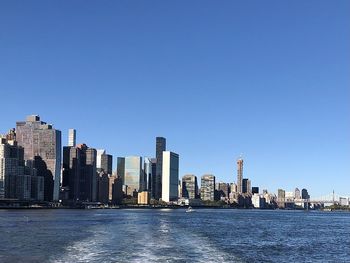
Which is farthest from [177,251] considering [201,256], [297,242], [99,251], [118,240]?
[297,242]

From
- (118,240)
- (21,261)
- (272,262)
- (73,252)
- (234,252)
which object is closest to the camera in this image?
(21,261)

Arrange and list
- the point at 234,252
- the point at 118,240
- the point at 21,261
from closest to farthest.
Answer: the point at 21,261 < the point at 234,252 < the point at 118,240

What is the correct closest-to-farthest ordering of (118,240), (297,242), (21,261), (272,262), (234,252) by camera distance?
(21,261) < (272,262) < (234,252) < (118,240) < (297,242)

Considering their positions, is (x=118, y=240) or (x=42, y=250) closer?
(x=42, y=250)

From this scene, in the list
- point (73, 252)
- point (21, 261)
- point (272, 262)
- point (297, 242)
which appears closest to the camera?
point (21, 261)

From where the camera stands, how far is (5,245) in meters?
74.1

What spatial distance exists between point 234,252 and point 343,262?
13594mm

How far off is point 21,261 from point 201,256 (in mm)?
20900

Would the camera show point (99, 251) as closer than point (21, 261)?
No

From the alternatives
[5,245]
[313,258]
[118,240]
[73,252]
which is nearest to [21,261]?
[73,252]

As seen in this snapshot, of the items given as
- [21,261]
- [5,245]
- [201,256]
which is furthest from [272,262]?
[5,245]

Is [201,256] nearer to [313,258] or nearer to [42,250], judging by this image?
[313,258]

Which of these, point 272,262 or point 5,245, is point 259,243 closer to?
point 272,262

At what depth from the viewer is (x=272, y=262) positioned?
61.3 metres
